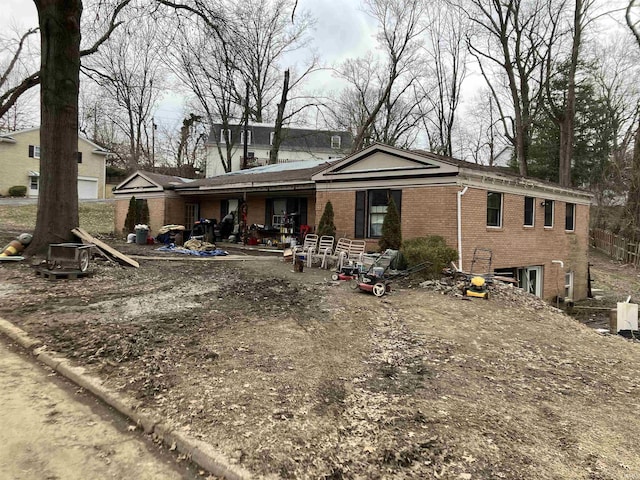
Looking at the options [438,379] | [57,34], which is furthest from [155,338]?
[57,34]

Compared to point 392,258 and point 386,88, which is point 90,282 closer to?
point 392,258

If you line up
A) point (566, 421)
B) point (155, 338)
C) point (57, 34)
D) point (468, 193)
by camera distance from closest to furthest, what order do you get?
point (566, 421), point (155, 338), point (57, 34), point (468, 193)

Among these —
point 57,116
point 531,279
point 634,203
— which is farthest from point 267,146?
point 57,116

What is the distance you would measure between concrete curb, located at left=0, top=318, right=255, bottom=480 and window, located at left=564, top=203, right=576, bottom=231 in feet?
56.5

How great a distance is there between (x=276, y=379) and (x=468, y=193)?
9204 mm

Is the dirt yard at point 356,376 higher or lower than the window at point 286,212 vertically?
lower

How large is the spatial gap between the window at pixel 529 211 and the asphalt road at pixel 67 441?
14.0 metres

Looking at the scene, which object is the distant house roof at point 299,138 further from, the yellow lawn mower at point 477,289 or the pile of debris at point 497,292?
the yellow lawn mower at point 477,289

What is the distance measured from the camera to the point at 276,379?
4.13 metres

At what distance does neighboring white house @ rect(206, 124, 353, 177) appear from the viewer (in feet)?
134

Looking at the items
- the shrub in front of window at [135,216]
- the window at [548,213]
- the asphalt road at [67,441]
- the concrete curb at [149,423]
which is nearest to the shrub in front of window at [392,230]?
the window at [548,213]

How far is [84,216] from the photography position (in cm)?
3011

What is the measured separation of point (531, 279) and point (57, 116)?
51.1 feet

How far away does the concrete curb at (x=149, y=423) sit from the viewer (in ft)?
8.91
